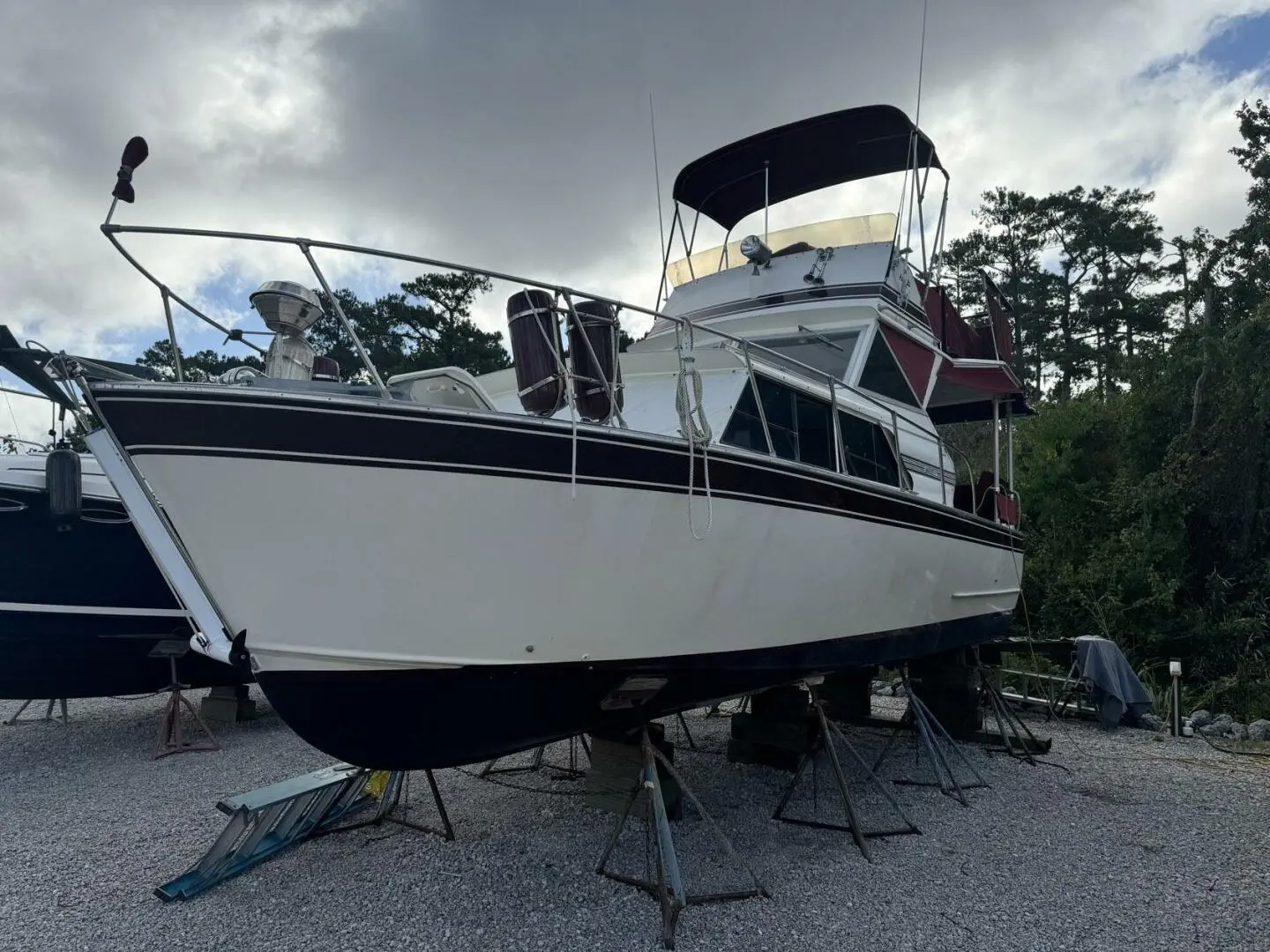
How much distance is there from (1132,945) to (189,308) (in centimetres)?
495

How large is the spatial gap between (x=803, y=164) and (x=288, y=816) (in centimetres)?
697

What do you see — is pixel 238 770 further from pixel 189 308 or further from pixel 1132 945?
pixel 1132 945

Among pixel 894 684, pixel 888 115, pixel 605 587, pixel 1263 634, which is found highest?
pixel 888 115

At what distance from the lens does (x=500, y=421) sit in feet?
10.2

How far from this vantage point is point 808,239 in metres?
7.36

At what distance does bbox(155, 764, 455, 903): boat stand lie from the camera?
390 centimetres

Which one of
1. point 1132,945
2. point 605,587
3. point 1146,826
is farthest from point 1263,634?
point 605,587

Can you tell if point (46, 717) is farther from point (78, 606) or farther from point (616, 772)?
point (616, 772)

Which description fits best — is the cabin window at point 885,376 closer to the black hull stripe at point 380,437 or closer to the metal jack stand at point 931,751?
the metal jack stand at point 931,751

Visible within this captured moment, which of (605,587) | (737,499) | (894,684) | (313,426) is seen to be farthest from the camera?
(894,684)

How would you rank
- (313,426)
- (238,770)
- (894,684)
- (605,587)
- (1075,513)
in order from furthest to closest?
1. (1075,513)
2. (894,684)
3. (238,770)
4. (605,587)
5. (313,426)

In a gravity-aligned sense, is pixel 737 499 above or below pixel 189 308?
below

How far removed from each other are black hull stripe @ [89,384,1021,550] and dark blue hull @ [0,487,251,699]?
4379 mm

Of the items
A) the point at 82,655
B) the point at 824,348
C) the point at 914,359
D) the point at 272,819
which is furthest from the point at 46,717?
the point at 914,359
